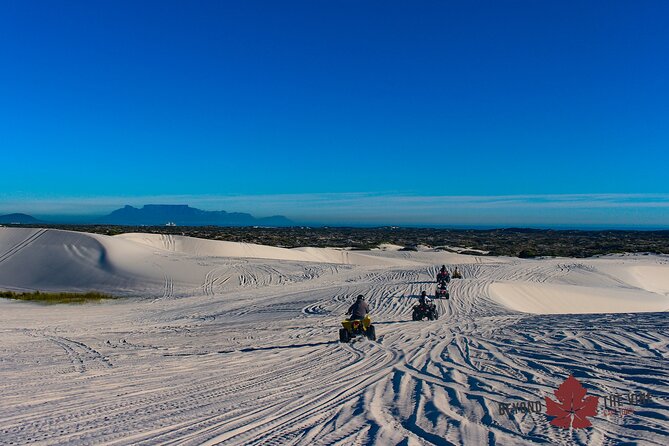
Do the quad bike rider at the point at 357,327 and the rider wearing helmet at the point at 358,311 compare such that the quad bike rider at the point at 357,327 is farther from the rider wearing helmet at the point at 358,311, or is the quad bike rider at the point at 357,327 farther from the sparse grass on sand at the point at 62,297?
the sparse grass on sand at the point at 62,297

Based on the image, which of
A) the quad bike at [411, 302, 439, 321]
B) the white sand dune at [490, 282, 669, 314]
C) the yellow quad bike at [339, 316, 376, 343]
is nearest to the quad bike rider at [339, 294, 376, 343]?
the yellow quad bike at [339, 316, 376, 343]

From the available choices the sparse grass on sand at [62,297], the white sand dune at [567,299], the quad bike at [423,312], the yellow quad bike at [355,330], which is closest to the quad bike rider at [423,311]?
the quad bike at [423,312]

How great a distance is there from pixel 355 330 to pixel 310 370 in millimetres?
2804

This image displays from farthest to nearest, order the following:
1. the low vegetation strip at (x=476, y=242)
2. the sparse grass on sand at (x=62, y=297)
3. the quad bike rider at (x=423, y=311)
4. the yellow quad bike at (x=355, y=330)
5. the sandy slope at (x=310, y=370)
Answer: the low vegetation strip at (x=476, y=242) < the sparse grass on sand at (x=62, y=297) < the quad bike rider at (x=423, y=311) < the yellow quad bike at (x=355, y=330) < the sandy slope at (x=310, y=370)

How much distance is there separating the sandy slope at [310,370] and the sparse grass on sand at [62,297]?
59.7 inches

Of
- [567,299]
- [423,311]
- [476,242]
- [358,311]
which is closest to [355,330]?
[358,311]

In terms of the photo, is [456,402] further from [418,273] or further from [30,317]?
[418,273]

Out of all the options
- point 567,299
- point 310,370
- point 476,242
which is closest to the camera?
point 310,370

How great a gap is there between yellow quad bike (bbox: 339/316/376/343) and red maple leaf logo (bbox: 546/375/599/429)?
482 centimetres

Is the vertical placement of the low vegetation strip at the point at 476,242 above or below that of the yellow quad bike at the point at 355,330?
below

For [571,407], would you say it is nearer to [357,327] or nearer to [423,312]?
[357,327]

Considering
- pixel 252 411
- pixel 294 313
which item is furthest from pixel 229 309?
pixel 252 411

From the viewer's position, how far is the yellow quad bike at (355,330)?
11.2 metres

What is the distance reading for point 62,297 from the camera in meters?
23.4
